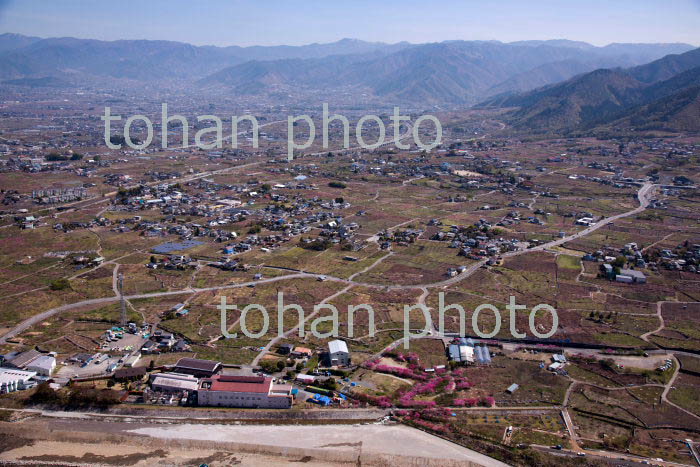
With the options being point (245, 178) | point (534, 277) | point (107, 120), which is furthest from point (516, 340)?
point (107, 120)

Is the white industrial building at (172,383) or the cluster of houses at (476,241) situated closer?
the white industrial building at (172,383)

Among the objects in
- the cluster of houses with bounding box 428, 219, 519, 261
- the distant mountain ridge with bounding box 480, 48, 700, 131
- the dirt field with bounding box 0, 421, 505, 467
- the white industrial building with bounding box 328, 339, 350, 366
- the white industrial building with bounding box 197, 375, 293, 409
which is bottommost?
the dirt field with bounding box 0, 421, 505, 467

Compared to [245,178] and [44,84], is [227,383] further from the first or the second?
[44,84]

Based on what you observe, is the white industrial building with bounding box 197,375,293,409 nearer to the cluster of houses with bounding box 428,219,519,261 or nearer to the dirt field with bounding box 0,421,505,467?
the dirt field with bounding box 0,421,505,467

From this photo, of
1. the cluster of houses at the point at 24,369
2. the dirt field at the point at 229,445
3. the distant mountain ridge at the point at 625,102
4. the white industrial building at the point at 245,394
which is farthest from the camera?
the distant mountain ridge at the point at 625,102

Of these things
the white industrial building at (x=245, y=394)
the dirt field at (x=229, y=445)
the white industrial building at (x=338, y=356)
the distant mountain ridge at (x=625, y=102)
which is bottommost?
the dirt field at (x=229, y=445)

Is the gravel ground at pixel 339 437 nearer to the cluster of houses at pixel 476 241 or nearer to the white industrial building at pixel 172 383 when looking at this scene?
the white industrial building at pixel 172 383

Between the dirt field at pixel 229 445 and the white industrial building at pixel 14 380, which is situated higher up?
the white industrial building at pixel 14 380

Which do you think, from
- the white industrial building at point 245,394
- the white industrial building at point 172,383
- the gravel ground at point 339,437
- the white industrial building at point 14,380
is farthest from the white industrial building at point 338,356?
the white industrial building at point 14,380

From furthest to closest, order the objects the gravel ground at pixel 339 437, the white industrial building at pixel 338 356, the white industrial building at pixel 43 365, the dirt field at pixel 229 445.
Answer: the white industrial building at pixel 338 356 → the white industrial building at pixel 43 365 → the gravel ground at pixel 339 437 → the dirt field at pixel 229 445

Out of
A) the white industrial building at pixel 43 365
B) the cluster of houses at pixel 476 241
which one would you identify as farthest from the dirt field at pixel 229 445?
the cluster of houses at pixel 476 241

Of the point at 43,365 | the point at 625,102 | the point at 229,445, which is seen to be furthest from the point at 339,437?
the point at 625,102

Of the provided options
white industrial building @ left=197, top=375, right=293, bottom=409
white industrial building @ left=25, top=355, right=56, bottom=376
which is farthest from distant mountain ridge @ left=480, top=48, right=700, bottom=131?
white industrial building @ left=25, top=355, right=56, bottom=376
